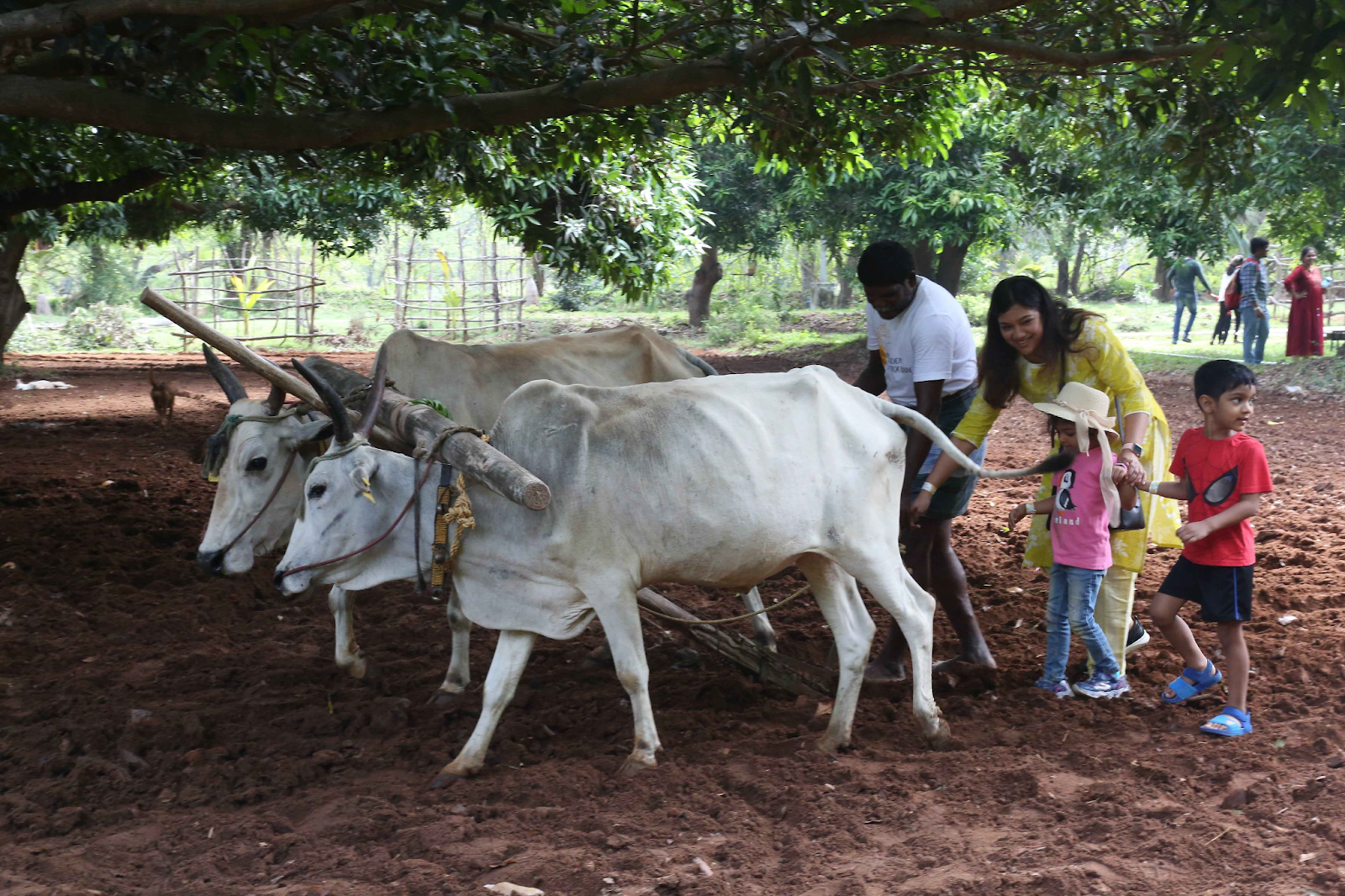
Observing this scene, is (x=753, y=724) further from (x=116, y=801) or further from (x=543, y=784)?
(x=116, y=801)

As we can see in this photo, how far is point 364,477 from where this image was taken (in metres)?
3.79

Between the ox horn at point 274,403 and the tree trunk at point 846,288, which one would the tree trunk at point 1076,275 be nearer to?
the tree trunk at point 846,288

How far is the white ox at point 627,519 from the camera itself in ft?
12.6

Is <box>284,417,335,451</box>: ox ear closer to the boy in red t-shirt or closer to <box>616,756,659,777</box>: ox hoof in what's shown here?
<box>616,756,659,777</box>: ox hoof

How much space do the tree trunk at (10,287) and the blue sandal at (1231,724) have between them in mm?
12760

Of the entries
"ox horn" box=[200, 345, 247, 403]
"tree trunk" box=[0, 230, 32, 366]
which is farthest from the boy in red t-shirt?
"tree trunk" box=[0, 230, 32, 366]

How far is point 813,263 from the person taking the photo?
36.2 m

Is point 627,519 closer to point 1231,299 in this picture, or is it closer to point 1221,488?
point 1221,488

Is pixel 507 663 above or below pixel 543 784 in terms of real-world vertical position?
above

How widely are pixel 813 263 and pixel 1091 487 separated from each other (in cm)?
3265

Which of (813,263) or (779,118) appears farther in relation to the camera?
(813,263)

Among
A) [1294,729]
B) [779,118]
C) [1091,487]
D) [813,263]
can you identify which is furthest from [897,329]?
[813,263]

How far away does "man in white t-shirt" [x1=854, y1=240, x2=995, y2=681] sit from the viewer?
4496mm

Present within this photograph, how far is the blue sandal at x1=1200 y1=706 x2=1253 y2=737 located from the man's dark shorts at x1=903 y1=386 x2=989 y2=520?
49.4 inches
